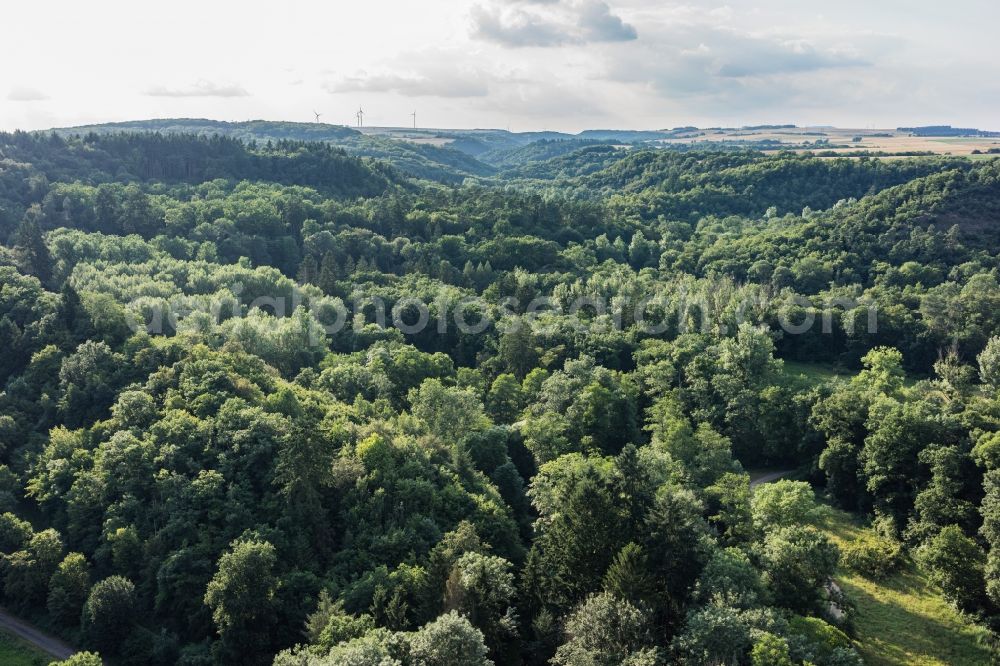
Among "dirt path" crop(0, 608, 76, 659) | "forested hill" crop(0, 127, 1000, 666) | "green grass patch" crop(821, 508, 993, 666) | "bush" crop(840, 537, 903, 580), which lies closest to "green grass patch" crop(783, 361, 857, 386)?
"forested hill" crop(0, 127, 1000, 666)

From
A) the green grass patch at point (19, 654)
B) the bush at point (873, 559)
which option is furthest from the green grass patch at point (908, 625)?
the green grass patch at point (19, 654)

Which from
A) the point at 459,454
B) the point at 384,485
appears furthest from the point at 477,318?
the point at 384,485

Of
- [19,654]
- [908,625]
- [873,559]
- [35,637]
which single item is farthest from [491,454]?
[19,654]

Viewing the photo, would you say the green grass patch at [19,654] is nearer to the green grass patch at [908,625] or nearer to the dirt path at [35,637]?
the dirt path at [35,637]

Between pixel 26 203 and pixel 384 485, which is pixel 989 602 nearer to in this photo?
pixel 384 485

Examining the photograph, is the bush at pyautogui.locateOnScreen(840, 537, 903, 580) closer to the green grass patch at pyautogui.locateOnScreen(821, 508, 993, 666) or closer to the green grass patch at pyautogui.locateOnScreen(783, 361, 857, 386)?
the green grass patch at pyautogui.locateOnScreen(821, 508, 993, 666)

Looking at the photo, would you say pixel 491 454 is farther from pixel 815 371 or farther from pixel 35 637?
pixel 815 371
